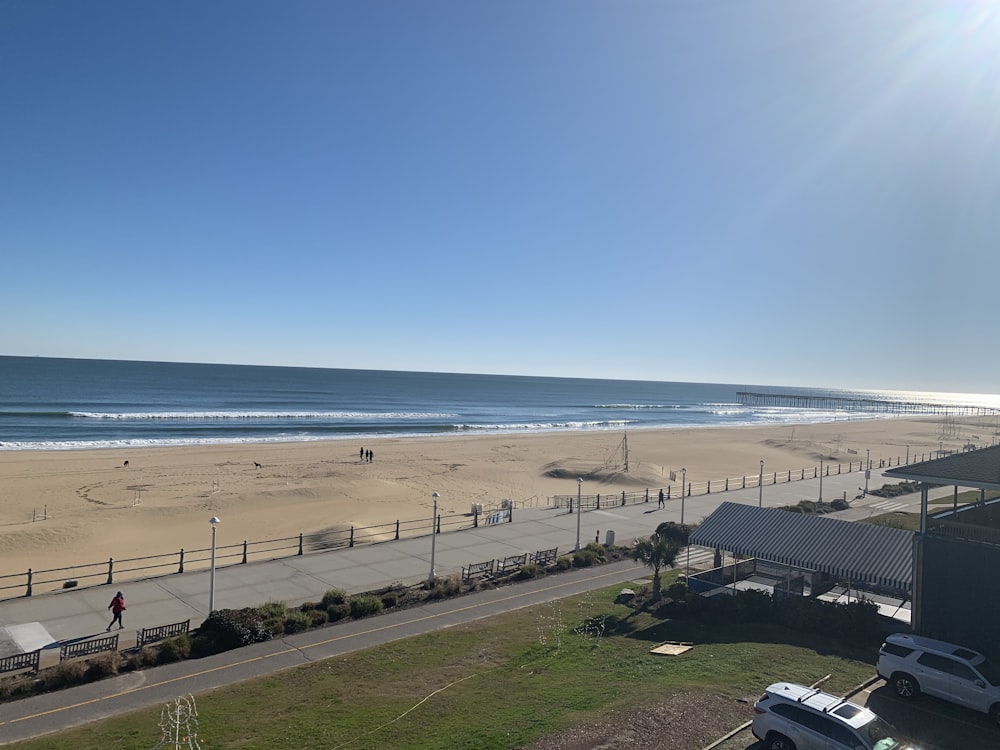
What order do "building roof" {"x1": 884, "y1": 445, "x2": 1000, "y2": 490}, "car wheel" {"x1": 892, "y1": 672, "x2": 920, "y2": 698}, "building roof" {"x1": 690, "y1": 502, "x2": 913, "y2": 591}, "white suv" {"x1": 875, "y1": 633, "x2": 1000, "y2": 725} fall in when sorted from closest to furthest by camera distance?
1. "white suv" {"x1": 875, "y1": 633, "x2": 1000, "y2": 725}
2. "car wheel" {"x1": 892, "y1": 672, "x2": 920, "y2": 698}
3. "building roof" {"x1": 884, "y1": 445, "x2": 1000, "y2": 490}
4. "building roof" {"x1": 690, "y1": 502, "x2": 913, "y2": 591}

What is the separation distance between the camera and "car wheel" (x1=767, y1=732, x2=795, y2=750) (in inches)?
378

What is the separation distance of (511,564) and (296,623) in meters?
8.50

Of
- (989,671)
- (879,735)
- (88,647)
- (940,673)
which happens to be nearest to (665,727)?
(879,735)

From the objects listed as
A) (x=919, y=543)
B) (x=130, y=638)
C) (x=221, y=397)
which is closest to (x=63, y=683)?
(x=130, y=638)

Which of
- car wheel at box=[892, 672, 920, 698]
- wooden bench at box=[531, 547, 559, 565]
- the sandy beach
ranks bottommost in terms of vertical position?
the sandy beach

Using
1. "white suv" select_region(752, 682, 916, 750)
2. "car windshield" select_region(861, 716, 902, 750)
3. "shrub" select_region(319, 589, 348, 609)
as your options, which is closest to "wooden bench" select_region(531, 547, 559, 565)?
"shrub" select_region(319, 589, 348, 609)

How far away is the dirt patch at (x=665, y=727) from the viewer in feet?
32.0

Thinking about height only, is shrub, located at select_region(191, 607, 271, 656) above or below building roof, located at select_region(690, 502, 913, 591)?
below

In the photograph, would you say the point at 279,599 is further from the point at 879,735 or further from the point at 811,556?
the point at 879,735

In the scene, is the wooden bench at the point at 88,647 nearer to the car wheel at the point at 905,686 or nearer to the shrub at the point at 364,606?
the shrub at the point at 364,606

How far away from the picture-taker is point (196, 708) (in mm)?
11953

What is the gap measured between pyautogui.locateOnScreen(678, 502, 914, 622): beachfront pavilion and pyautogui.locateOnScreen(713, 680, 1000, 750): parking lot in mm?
5020

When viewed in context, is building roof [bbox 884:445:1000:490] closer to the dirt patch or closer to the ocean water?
the dirt patch

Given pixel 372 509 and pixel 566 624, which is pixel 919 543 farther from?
pixel 372 509
